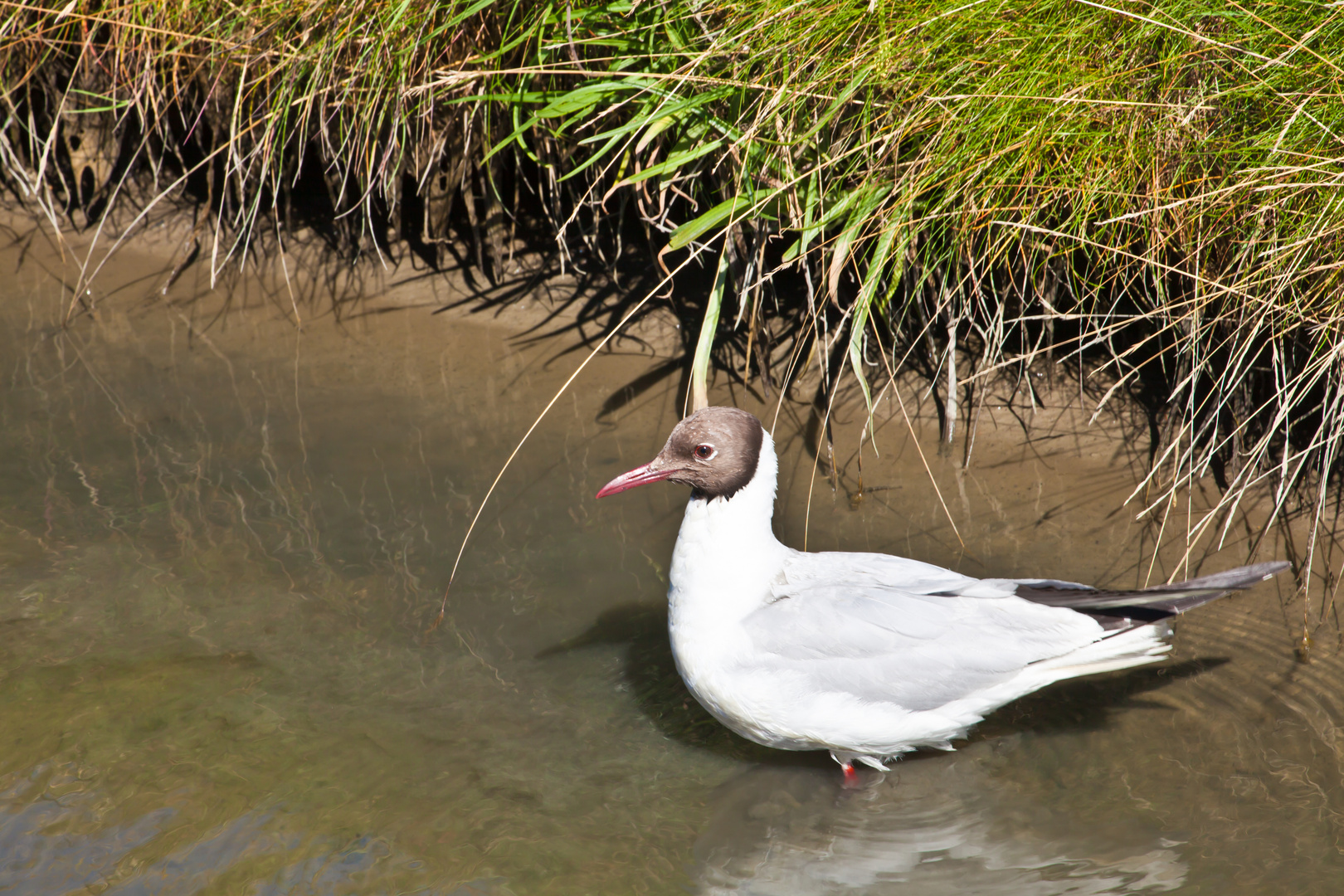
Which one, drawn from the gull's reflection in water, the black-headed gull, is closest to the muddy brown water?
the gull's reflection in water

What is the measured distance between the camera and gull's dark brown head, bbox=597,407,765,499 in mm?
2980

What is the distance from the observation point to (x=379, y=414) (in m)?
4.62

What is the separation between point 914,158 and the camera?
356 centimetres

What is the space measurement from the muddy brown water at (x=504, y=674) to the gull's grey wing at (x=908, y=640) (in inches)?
14.2

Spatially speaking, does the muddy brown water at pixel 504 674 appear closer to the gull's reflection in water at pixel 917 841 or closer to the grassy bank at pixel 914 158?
the gull's reflection in water at pixel 917 841

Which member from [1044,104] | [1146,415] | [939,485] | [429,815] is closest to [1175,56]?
[1044,104]

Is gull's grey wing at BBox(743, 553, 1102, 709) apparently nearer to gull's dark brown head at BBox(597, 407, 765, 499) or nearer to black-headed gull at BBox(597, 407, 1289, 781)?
black-headed gull at BBox(597, 407, 1289, 781)

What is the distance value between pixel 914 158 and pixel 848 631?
159cm

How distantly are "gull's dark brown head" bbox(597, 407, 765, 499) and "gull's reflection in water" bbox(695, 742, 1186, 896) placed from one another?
0.84 m

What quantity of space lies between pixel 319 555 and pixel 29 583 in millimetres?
918

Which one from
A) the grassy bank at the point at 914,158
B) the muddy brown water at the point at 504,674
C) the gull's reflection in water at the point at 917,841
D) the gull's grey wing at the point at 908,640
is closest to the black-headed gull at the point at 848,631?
the gull's grey wing at the point at 908,640

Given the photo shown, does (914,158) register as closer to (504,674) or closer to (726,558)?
(726,558)

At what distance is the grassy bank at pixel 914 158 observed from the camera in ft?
10.6

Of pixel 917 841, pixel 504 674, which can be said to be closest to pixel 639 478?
pixel 504 674
